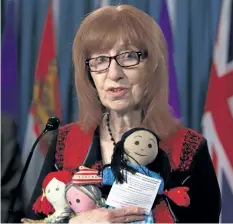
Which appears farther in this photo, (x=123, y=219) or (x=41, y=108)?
(x=41, y=108)

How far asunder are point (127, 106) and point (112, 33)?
6.1 inches

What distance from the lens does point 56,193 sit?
2.70 ft

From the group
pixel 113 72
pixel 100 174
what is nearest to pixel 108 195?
pixel 100 174

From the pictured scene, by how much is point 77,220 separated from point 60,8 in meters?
0.82

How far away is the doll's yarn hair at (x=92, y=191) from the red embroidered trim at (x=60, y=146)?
148 mm

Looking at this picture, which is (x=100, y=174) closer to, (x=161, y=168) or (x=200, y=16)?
(x=161, y=168)

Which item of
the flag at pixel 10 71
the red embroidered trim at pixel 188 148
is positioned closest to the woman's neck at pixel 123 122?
the red embroidered trim at pixel 188 148

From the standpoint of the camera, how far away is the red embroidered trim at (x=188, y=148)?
92cm

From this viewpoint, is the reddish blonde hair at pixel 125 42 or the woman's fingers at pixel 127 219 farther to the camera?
the reddish blonde hair at pixel 125 42

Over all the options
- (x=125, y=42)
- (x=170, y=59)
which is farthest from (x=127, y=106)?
(x=170, y=59)

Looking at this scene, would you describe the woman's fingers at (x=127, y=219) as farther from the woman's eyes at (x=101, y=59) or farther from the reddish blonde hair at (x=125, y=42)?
the woman's eyes at (x=101, y=59)

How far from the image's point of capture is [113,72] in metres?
0.87

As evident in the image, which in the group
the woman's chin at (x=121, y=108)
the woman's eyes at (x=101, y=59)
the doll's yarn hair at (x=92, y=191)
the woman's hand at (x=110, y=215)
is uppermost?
the woman's eyes at (x=101, y=59)

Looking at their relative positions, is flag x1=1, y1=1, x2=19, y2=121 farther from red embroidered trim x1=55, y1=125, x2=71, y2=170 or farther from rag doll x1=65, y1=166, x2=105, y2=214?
rag doll x1=65, y1=166, x2=105, y2=214
